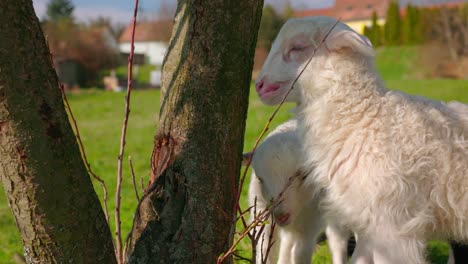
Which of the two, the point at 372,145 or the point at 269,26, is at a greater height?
the point at 269,26

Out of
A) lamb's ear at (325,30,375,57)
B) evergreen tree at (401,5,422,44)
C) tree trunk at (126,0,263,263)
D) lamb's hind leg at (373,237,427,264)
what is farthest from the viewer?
evergreen tree at (401,5,422,44)

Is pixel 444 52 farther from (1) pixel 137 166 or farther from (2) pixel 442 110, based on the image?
(2) pixel 442 110

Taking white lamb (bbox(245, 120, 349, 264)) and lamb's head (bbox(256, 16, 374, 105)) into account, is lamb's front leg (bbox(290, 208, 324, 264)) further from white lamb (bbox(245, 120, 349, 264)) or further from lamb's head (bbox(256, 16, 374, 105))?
lamb's head (bbox(256, 16, 374, 105))

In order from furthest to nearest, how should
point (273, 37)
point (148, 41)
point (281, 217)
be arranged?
1. point (148, 41)
2. point (273, 37)
3. point (281, 217)

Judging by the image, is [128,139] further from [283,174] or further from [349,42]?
[349,42]

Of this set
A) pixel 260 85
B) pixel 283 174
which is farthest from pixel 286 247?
pixel 260 85

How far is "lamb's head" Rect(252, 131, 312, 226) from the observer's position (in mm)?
3883

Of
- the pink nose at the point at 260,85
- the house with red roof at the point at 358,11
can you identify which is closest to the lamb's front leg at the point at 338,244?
the pink nose at the point at 260,85

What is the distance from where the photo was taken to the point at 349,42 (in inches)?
120

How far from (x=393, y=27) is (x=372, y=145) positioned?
50.2 metres

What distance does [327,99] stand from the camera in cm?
319

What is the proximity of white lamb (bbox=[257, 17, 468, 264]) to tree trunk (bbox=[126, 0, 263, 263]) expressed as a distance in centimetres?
74

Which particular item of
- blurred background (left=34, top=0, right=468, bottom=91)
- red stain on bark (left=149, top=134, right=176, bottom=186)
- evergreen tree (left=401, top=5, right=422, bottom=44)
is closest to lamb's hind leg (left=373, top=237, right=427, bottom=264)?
red stain on bark (left=149, top=134, right=176, bottom=186)

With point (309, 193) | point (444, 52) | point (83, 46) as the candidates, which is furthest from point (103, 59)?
point (309, 193)
